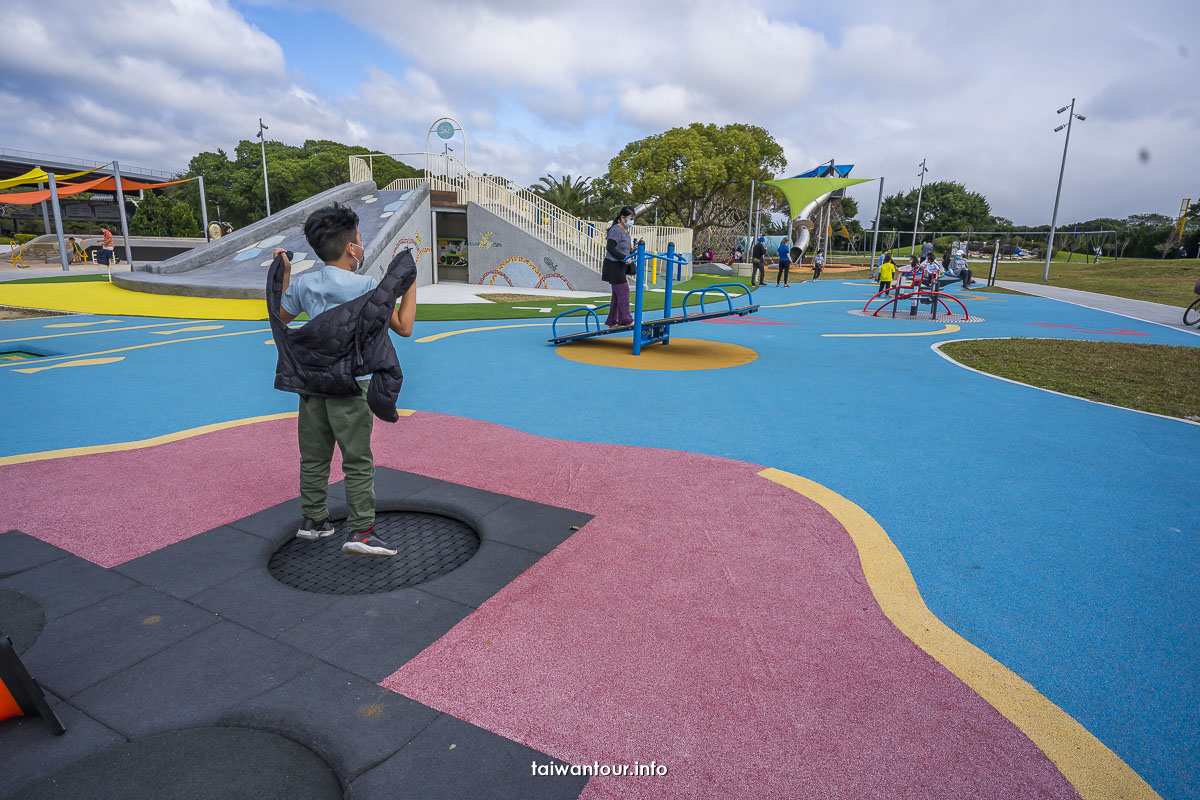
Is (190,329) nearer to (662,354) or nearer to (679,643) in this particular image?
(662,354)

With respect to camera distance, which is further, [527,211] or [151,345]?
[527,211]

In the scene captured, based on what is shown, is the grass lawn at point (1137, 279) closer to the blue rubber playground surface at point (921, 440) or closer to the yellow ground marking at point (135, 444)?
the blue rubber playground surface at point (921, 440)

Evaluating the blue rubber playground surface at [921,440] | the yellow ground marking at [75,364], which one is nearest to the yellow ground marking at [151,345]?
the blue rubber playground surface at [921,440]

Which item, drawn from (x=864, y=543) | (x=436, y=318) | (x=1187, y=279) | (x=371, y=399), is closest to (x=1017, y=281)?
(x=1187, y=279)

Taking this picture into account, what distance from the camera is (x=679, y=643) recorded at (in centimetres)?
279

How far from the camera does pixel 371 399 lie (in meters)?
3.29

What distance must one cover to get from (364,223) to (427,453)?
18.1 m

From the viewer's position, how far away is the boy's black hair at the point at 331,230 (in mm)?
3213

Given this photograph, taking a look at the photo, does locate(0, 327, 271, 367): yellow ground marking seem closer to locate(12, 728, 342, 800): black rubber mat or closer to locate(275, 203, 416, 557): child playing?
locate(275, 203, 416, 557): child playing

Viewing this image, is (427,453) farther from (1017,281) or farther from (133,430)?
(1017,281)

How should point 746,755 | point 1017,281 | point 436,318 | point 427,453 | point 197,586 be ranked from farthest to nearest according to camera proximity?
point 1017,281
point 436,318
point 427,453
point 197,586
point 746,755

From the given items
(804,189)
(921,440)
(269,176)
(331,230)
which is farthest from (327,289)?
(269,176)

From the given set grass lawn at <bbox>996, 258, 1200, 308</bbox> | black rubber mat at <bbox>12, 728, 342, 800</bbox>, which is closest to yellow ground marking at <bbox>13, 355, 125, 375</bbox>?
black rubber mat at <bbox>12, 728, 342, 800</bbox>

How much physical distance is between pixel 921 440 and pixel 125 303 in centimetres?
1776
